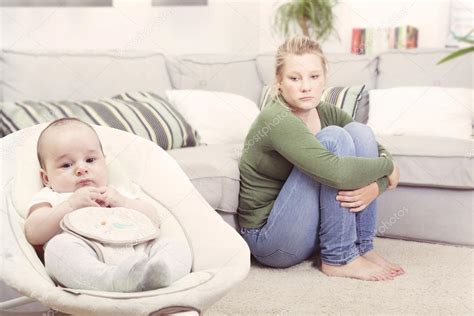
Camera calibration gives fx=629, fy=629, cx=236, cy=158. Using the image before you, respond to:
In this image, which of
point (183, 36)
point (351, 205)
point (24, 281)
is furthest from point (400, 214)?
point (183, 36)

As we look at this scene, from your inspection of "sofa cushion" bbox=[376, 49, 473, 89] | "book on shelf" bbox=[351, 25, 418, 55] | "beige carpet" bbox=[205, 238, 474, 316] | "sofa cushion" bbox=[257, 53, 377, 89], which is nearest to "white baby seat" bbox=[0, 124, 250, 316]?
"beige carpet" bbox=[205, 238, 474, 316]

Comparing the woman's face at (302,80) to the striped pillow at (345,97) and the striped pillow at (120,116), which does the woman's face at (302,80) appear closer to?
the striped pillow at (120,116)

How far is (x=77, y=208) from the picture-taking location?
127cm

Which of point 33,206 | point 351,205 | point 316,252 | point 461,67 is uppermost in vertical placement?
point 461,67

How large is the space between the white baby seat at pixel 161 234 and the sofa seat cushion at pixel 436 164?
1.10 m

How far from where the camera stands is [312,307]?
Result: 5.47ft

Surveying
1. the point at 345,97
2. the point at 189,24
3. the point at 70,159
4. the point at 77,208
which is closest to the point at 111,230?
the point at 77,208

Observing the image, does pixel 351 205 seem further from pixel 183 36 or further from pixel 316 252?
pixel 183 36

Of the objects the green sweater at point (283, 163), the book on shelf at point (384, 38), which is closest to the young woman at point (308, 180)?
the green sweater at point (283, 163)

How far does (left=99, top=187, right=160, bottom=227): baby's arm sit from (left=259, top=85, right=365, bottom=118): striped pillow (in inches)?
56.3

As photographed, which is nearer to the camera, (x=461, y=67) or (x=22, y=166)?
(x=22, y=166)

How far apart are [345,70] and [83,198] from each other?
1.84 meters

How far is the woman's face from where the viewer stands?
181 centimetres

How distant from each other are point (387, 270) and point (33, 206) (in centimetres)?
109
